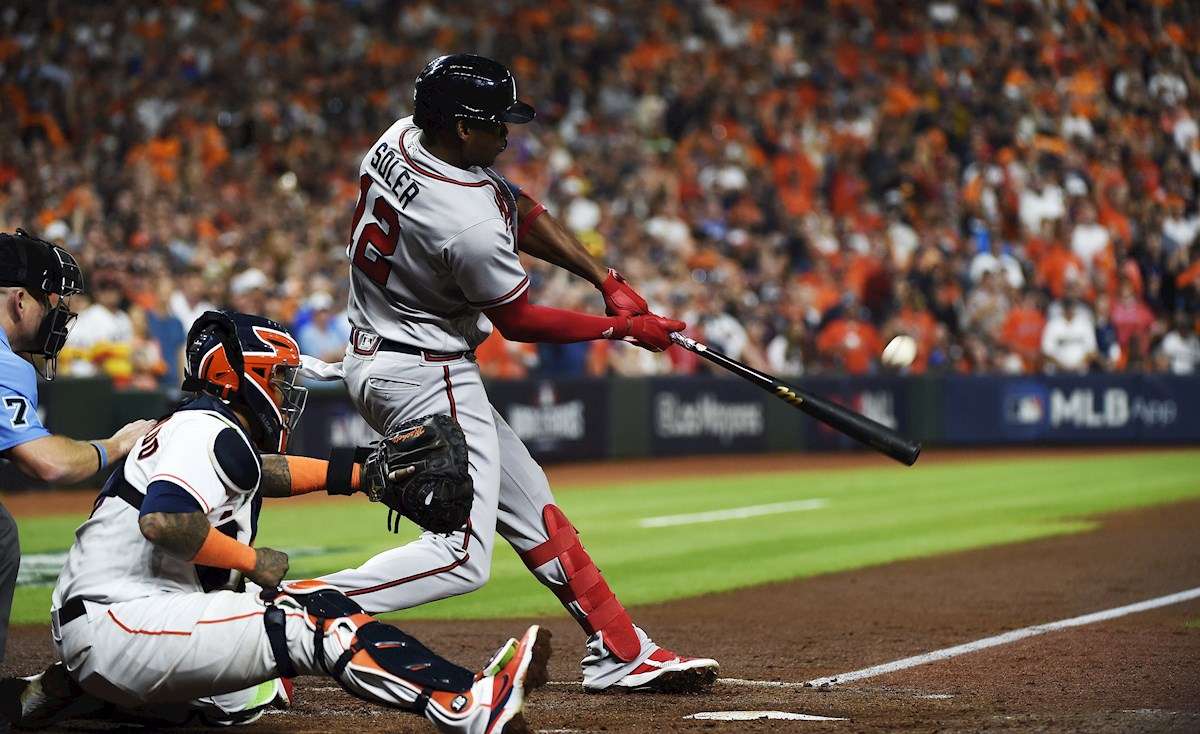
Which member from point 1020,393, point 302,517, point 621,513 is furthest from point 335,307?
point 1020,393

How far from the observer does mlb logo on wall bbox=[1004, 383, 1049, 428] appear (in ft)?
64.7

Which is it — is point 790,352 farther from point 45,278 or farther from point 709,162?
point 45,278

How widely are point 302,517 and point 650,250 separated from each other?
27.0 feet

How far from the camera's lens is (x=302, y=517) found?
1288 centimetres

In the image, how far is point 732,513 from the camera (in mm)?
12805

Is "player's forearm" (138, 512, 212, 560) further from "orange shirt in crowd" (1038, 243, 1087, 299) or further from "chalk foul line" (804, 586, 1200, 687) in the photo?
"orange shirt in crowd" (1038, 243, 1087, 299)

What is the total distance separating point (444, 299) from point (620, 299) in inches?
26.5

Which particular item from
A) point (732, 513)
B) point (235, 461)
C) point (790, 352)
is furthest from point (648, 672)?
point (790, 352)

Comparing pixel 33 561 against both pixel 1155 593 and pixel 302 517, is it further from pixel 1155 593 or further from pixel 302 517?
pixel 1155 593

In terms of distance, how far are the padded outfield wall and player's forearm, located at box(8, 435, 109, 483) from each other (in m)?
11.2

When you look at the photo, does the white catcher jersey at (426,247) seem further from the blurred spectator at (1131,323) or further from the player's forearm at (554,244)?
the blurred spectator at (1131,323)

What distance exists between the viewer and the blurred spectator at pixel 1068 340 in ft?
63.1

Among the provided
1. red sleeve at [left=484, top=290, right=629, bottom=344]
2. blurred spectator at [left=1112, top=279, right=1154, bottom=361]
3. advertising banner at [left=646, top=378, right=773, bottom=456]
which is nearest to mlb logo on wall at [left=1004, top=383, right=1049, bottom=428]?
blurred spectator at [left=1112, top=279, right=1154, bottom=361]

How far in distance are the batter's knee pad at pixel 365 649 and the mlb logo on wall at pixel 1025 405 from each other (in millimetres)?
16435
